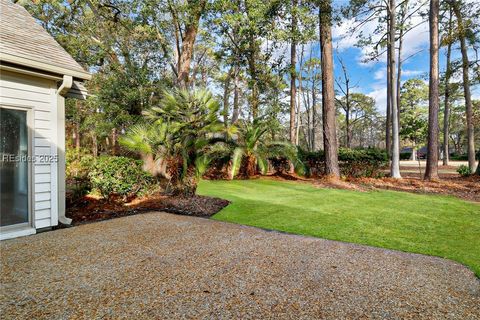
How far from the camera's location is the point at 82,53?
1067 cm

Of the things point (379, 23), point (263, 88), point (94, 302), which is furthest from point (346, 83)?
point (94, 302)

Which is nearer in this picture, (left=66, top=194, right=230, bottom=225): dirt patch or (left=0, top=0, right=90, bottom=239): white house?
Answer: (left=0, top=0, right=90, bottom=239): white house

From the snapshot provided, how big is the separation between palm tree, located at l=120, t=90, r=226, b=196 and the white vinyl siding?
7.38ft

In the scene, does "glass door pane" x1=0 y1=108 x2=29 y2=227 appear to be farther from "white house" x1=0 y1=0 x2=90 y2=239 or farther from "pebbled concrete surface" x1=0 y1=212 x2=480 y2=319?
"pebbled concrete surface" x1=0 y1=212 x2=480 y2=319

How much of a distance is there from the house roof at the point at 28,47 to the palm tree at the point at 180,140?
222 cm

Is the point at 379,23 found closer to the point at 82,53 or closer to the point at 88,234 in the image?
the point at 82,53

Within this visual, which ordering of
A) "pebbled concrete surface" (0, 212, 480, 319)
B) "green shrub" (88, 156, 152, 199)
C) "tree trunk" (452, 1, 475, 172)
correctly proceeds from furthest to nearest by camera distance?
"tree trunk" (452, 1, 475, 172)
"green shrub" (88, 156, 152, 199)
"pebbled concrete surface" (0, 212, 480, 319)

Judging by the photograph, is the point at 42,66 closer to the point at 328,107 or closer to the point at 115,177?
the point at 115,177

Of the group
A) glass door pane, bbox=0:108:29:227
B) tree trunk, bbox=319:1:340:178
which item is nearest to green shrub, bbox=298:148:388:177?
tree trunk, bbox=319:1:340:178

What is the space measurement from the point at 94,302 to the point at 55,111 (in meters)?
3.27

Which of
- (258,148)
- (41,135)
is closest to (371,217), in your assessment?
(258,148)

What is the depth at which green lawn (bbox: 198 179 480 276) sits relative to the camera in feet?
11.4

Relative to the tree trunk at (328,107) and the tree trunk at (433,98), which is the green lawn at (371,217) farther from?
the tree trunk at (433,98)

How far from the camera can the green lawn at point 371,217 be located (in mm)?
3469
